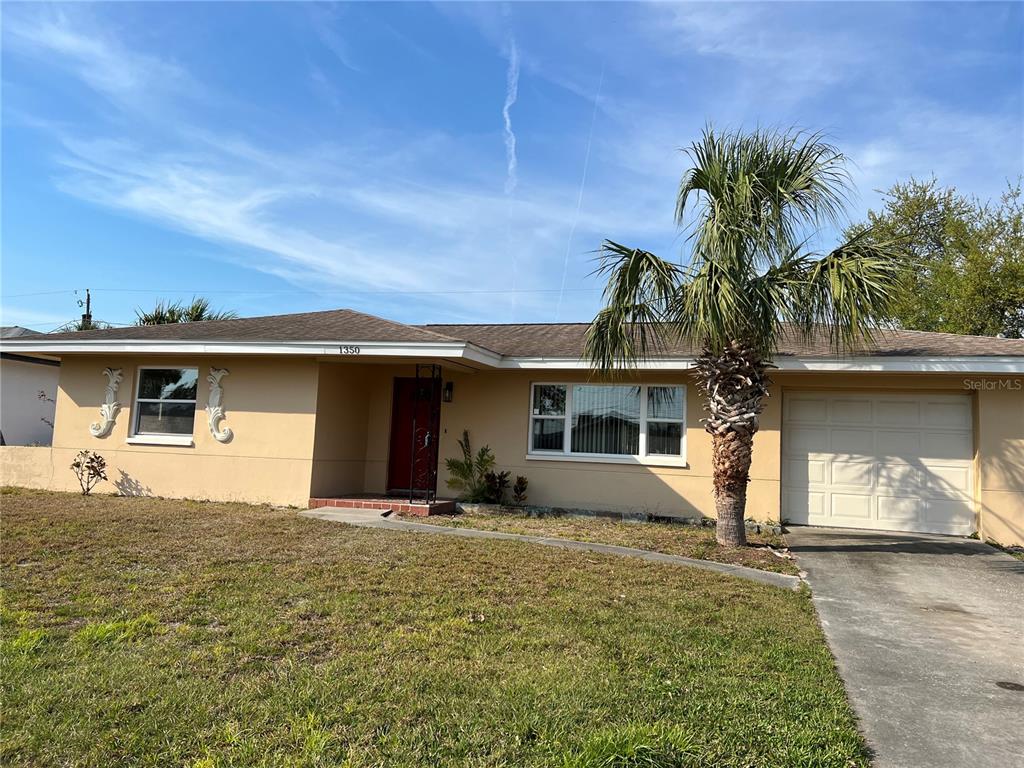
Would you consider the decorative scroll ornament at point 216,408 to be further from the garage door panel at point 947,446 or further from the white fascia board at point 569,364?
the garage door panel at point 947,446

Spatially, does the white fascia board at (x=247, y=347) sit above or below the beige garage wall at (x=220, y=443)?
above

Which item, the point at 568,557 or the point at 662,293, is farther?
the point at 662,293

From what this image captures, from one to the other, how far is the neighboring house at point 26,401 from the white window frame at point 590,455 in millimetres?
11886

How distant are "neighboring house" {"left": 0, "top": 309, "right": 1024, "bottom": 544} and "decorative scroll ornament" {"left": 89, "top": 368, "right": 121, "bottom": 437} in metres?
0.04

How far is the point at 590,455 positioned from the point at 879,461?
4.84 metres

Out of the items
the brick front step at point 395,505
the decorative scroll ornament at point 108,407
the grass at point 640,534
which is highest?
the decorative scroll ornament at point 108,407

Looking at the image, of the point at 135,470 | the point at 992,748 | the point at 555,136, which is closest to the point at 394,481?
the point at 135,470

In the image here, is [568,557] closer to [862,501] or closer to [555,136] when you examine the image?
[862,501]

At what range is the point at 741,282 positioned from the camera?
872cm

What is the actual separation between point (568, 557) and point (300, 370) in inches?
267

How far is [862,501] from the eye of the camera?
1175 centimetres

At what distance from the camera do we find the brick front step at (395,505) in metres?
11.5

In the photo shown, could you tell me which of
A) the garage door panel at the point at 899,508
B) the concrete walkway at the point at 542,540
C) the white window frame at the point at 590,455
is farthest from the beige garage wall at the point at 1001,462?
the concrete walkway at the point at 542,540

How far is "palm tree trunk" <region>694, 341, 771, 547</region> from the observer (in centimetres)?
908
